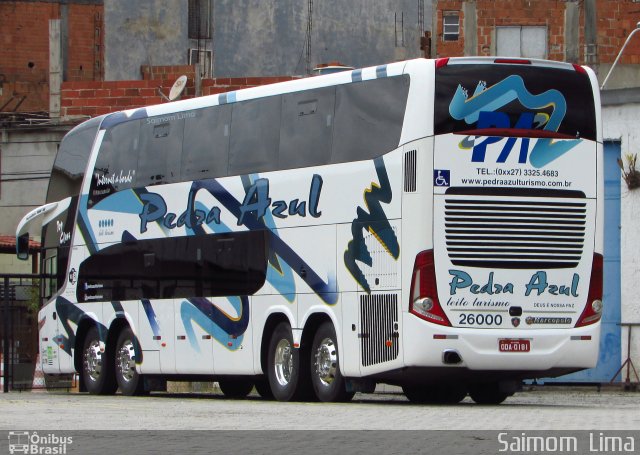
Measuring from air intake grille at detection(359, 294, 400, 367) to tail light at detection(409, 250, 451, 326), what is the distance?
0.35 metres

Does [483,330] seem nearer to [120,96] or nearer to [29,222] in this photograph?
[29,222]

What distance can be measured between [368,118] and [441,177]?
138 centimetres

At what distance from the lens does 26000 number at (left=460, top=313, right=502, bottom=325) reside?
19281mm

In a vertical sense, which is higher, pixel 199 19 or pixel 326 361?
pixel 199 19

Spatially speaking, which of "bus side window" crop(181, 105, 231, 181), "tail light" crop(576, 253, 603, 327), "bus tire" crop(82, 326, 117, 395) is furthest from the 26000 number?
"bus tire" crop(82, 326, 117, 395)

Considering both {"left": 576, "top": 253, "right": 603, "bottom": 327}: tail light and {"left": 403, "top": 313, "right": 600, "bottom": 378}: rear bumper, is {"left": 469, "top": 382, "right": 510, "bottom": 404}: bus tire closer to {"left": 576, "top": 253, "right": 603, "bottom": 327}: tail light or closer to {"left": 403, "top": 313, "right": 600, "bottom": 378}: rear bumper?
{"left": 403, "top": 313, "right": 600, "bottom": 378}: rear bumper

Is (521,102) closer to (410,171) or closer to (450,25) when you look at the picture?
(410,171)

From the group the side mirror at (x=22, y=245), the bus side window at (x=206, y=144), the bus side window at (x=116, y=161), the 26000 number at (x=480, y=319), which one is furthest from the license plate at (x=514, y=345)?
the side mirror at (x=22, y=245)

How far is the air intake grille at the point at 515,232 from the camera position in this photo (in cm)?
1931

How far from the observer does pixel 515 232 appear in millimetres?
19500

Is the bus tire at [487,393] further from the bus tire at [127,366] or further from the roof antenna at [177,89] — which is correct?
the roof antenna at [177,89]

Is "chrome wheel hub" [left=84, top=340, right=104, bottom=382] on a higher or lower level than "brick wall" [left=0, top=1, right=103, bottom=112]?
lower

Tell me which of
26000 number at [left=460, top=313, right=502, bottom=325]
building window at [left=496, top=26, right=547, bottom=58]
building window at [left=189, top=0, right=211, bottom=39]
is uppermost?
building window at [left=189, top=0, right=211, bottom=39]
